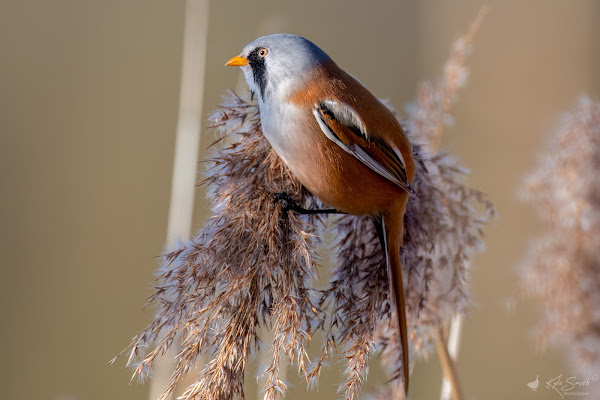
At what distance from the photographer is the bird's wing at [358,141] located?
23.9 inches

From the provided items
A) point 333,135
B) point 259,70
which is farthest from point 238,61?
point 333,135

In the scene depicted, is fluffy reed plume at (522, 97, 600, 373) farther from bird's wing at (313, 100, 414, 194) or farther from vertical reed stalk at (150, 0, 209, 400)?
vertical reed stalk at (150, 0, 209, 400)

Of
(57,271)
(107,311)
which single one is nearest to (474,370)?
(107,311)

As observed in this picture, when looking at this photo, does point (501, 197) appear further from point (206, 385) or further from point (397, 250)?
point (206, 385)

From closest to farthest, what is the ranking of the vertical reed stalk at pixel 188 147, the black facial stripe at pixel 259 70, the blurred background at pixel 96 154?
the black facial stripe at pixel 259 70 → the vertical reed stalk at pixel 188 147 → the blurred background at pixel 96 154

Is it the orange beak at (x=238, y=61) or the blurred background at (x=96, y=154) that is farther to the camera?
the blurred background at (x=96, y=154)

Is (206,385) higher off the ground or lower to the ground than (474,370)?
higher

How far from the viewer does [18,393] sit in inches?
38.3

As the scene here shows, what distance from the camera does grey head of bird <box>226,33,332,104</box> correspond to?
2.05 feet

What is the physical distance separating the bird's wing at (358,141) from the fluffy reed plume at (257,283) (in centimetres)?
7

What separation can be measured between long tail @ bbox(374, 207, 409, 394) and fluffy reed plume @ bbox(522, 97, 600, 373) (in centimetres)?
50

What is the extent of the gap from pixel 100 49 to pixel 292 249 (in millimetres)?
755

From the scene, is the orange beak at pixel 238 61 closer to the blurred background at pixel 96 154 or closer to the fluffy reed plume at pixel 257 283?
the fluffy reed plume at pixel 257 283

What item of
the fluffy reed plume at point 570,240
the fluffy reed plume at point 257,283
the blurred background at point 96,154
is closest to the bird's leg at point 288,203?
the fluffy reed plume at point 257,283
